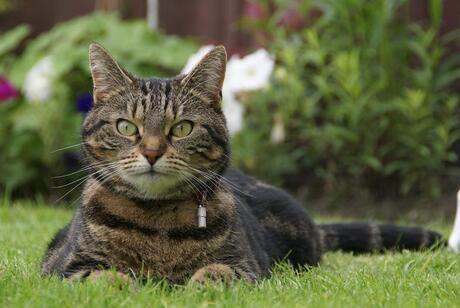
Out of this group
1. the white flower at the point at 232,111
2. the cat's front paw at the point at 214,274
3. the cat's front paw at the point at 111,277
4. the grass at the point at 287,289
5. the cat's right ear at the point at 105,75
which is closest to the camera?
the grass at the point at 287,289

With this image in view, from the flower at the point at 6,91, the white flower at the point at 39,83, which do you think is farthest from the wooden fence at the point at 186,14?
the flower at the point at 6,91

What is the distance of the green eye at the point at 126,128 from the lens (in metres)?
2.88

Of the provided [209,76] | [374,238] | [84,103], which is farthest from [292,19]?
[209,76]

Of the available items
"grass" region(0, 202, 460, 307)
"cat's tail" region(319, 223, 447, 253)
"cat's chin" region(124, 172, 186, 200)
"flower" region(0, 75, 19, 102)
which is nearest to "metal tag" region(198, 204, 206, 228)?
"cat's chin" region(124, 172, 186, 200)

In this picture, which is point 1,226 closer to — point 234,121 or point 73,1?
point 234,121

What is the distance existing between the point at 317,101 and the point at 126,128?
11.1 feet

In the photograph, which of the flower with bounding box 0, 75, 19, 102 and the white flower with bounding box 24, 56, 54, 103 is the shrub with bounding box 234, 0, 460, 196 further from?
the flower with bounding box 0, 75, 19, 102

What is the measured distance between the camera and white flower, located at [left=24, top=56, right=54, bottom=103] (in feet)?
20.7

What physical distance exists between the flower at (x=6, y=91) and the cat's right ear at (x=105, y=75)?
3.48 m

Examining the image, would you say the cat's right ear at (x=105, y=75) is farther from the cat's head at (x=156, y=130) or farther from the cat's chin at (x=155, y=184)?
the cat's chin at (x=155, y=184)

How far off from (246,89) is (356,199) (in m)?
1.14

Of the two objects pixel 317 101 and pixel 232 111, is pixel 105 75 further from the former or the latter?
pixel 317 101

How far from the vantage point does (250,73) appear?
239 inches

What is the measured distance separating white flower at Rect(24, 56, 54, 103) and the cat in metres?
3.34
